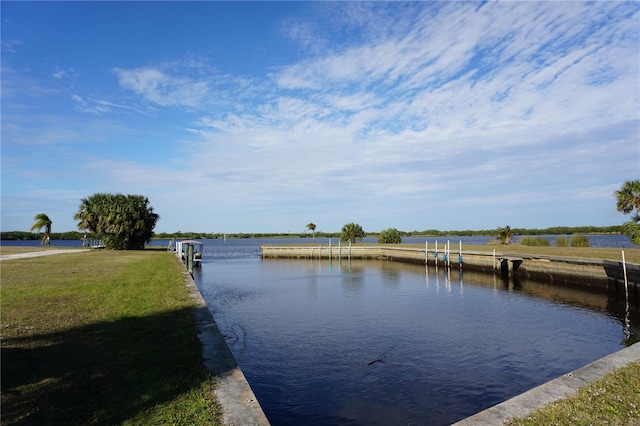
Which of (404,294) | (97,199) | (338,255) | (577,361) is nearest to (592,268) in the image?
(404,294)

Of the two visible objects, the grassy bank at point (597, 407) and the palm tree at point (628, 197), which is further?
the palm tree at point (628, 197)

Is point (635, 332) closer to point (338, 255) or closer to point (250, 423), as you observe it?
point (250, 423)

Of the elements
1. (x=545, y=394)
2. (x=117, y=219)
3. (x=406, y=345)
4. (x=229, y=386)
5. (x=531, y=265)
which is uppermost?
(x=117, y=219)

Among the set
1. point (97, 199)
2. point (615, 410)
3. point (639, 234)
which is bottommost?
point (615, 410)

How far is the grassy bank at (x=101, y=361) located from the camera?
5121 millimetres

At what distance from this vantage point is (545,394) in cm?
598

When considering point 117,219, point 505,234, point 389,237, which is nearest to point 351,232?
point 389,237

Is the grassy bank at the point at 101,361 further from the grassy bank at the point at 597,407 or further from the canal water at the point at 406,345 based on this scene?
the grassy bank at the point at 597,407

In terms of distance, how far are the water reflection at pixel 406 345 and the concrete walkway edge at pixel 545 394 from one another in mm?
1924

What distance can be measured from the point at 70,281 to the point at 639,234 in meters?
24.2

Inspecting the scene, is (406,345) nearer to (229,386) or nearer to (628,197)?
(229,386)

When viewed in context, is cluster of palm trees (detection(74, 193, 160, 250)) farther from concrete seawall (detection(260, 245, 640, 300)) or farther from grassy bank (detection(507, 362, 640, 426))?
grassy bank (detection(507, 362, 640, 426))

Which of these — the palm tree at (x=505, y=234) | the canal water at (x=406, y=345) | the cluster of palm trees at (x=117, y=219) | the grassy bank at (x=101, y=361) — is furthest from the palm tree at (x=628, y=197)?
the cluster of palm trees at (x=117, y=219)

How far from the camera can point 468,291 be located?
977 inches
